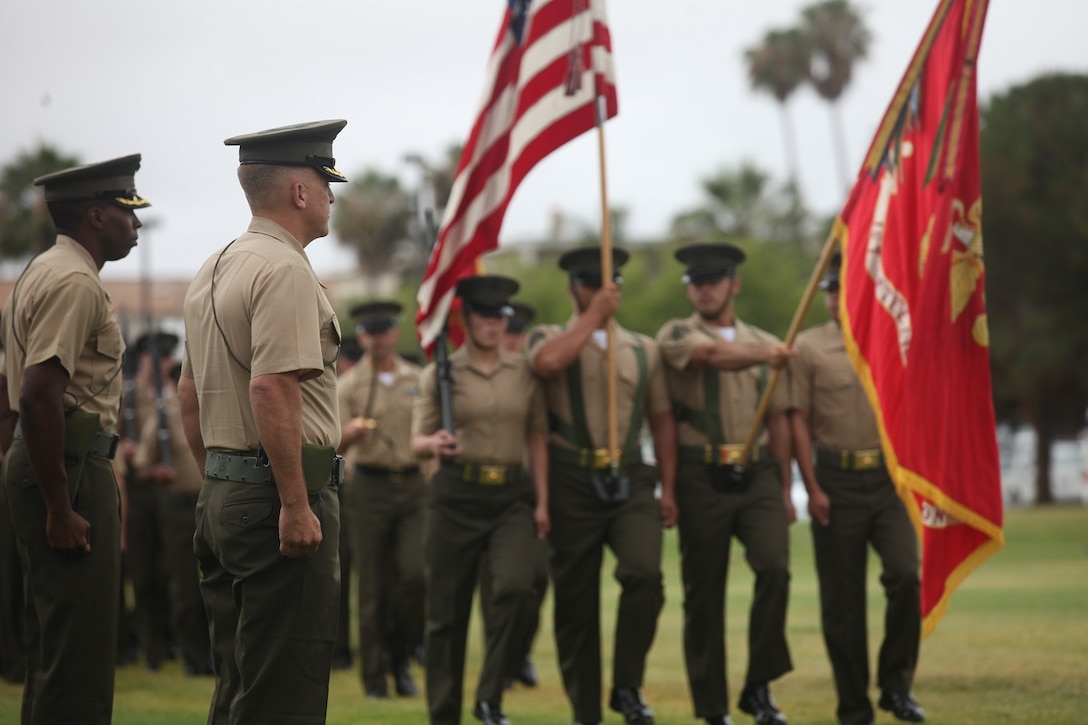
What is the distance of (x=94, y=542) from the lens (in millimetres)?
6480

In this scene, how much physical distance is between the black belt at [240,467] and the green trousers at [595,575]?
12.6 ft

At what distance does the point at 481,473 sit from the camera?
9.12 m

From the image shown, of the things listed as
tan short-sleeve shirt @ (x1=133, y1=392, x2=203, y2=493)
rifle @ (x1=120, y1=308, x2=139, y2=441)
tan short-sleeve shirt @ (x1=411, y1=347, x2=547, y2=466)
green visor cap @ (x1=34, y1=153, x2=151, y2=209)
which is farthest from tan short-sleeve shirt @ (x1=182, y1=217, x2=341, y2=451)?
rifle @ (x1=120, y1=308, x2=139, y2=441)

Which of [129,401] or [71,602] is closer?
[71,602]

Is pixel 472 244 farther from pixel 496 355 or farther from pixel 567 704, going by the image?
pixel 567 704

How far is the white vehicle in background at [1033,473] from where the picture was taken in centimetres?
4578

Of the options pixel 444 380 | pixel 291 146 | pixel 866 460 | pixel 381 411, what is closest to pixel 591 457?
pixel 444 380

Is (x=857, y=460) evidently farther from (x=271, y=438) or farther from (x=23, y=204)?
(x=23, y=204)

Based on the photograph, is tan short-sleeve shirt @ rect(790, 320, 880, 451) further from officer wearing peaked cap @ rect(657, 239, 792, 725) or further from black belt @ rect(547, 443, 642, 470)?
black belt @ rect(547, 443, 642, 470)

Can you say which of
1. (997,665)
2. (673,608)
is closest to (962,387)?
(997,665)

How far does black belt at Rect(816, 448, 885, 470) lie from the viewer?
9438 millimetres

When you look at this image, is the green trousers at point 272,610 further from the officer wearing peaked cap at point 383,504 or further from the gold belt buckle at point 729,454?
the officer wearing peaked cap at point 383,504

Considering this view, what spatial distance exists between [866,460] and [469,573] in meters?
2.54

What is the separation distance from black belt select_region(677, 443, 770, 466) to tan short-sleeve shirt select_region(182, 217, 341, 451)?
4.09 m
